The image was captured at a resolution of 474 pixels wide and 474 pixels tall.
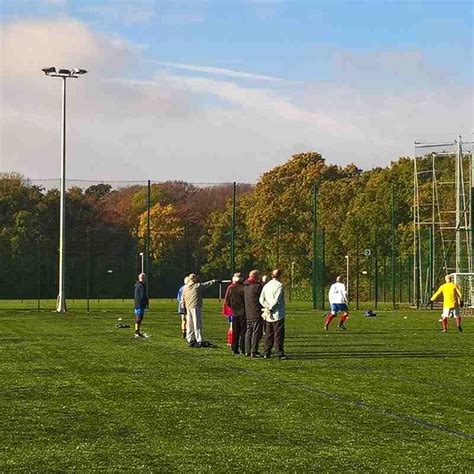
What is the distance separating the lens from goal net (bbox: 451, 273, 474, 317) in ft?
167

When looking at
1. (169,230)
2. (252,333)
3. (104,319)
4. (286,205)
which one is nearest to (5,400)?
(252,333)

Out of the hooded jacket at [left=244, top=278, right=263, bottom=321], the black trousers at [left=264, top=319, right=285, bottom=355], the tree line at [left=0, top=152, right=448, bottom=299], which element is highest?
the tree line at [left=0, top=152, right=448, bottom=299]

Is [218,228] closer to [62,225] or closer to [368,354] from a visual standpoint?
[62,225]

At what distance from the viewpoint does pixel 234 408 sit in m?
14.6

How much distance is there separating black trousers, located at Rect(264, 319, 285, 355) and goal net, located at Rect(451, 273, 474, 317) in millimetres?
28044

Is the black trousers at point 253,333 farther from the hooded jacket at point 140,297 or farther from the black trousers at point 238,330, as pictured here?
the hooded jacket at point 140,297

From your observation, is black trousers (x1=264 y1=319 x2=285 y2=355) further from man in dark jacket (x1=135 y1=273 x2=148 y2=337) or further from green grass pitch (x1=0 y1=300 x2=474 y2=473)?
→ man in dark jacket (x1=135 y1=273 x2=148 y2=337)

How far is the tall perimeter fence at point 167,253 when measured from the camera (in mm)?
65312

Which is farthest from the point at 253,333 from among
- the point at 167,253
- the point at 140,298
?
the point at 167,253

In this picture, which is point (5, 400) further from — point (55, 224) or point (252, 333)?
point (55, 224)

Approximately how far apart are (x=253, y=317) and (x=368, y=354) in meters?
2.65

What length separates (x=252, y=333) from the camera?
23422 mm

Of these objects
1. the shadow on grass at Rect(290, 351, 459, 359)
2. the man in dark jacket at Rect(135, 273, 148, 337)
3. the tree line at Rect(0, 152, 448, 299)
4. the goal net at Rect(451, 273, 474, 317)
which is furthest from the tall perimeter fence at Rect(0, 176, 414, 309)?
the shadow on grass at Rect(290, 351, 459, 359)

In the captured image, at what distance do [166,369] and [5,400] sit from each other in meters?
5.06
